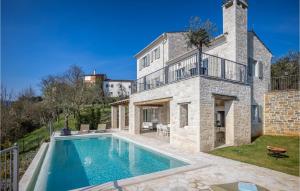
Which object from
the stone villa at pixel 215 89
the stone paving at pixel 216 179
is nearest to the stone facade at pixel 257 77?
the stone villa at pixel 215 89

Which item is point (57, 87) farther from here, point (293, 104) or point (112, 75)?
point (112, 75)

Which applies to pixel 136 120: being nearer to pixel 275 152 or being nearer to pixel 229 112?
pixel 229 112

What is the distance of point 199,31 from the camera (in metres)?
15.2

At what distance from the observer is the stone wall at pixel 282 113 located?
49.8 feet

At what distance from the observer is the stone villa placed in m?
11.4

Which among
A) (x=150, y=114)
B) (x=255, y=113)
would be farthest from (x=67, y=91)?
(x=255, y=113)

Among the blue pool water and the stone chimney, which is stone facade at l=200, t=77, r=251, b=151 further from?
the stone chimney

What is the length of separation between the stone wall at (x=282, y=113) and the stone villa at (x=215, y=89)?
28.2 inches

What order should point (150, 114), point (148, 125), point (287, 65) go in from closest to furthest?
point (148, 125) < point (287, 65) < point (150, 114)

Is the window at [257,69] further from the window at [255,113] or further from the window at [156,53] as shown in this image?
the window at [156,53]

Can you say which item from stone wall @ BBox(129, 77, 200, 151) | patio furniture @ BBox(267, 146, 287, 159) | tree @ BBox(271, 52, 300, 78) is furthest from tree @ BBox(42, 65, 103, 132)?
tree @ BBox(271, 52, 300, 78)

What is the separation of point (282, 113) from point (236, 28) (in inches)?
301

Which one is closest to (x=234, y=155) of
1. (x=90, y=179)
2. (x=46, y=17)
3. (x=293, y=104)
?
(x=90, y=179)

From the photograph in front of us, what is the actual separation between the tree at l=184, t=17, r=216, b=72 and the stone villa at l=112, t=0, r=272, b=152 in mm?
1190
